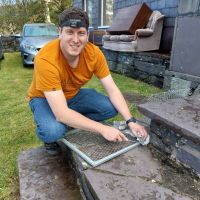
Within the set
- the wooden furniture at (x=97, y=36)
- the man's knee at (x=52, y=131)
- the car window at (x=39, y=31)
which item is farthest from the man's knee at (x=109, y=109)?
the car window at (x=39, y=31)

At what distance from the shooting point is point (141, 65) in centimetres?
606

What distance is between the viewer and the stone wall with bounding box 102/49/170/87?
17.7 feet

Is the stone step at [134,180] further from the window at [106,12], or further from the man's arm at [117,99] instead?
the window at [106,12]

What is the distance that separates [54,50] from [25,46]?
271 inches

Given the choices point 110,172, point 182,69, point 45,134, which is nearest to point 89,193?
point 110,172

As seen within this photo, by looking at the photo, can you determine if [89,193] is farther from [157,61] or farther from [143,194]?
[157,61]

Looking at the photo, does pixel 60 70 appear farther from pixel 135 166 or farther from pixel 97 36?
pixel 97 36

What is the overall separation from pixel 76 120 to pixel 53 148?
1.87 ft

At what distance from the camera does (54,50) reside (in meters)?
2.37

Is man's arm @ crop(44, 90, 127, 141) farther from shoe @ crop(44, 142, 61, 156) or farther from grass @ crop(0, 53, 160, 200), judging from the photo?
grass @ crop(0, 53, 160, 200)

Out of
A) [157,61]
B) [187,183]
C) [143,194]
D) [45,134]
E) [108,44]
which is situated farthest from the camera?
[108,44]

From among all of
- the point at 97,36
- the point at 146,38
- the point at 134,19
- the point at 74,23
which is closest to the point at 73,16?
the point at 74,23

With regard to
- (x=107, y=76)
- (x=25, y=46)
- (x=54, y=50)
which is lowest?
(x=25, y=46)

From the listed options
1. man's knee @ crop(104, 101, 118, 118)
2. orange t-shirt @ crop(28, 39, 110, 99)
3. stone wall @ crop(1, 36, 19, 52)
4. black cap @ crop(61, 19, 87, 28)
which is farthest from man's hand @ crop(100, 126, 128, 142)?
stone wall @ crop(1, 36, 19, 52)
